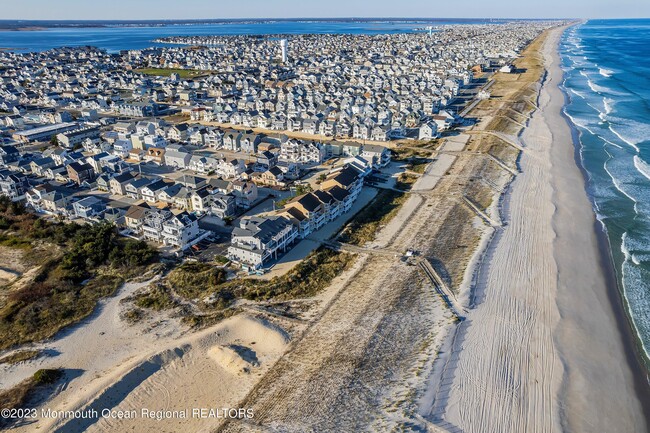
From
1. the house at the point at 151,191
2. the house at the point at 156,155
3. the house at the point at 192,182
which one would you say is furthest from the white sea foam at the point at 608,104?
the house at the point at 151,191

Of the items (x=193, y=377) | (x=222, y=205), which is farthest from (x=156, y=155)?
(x=193, y=377)

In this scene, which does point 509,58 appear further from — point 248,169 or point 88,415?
point 88,415

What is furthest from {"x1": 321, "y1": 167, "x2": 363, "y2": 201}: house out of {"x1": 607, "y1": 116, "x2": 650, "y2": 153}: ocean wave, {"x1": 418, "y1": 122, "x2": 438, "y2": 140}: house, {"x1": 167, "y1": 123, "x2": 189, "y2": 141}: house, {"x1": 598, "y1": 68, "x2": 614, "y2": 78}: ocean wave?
{"x1": 598, "y1": 68, "x2": 614, "y2": 78}: ocean wave

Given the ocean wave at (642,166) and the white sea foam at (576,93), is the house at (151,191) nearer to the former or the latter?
the ocean wave at (642,166)

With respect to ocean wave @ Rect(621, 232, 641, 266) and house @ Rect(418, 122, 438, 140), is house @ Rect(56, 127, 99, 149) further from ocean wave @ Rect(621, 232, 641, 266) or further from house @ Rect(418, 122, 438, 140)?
ocean wave @ Rect(621, 232, 641, 266)

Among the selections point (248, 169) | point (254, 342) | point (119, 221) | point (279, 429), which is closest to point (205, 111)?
point (248, 169)

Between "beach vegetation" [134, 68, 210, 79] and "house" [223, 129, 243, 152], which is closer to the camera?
"house" [223, 129, 243, 152]

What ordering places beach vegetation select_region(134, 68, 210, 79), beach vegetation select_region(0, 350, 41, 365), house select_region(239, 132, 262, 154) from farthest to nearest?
beach vegetation select_region(134, 68, 210, 79), house select_region(239, 132, 262, 154), beach vegetation select_region(0, 350, 41, 365)

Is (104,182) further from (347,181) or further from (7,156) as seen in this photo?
(347,181)
